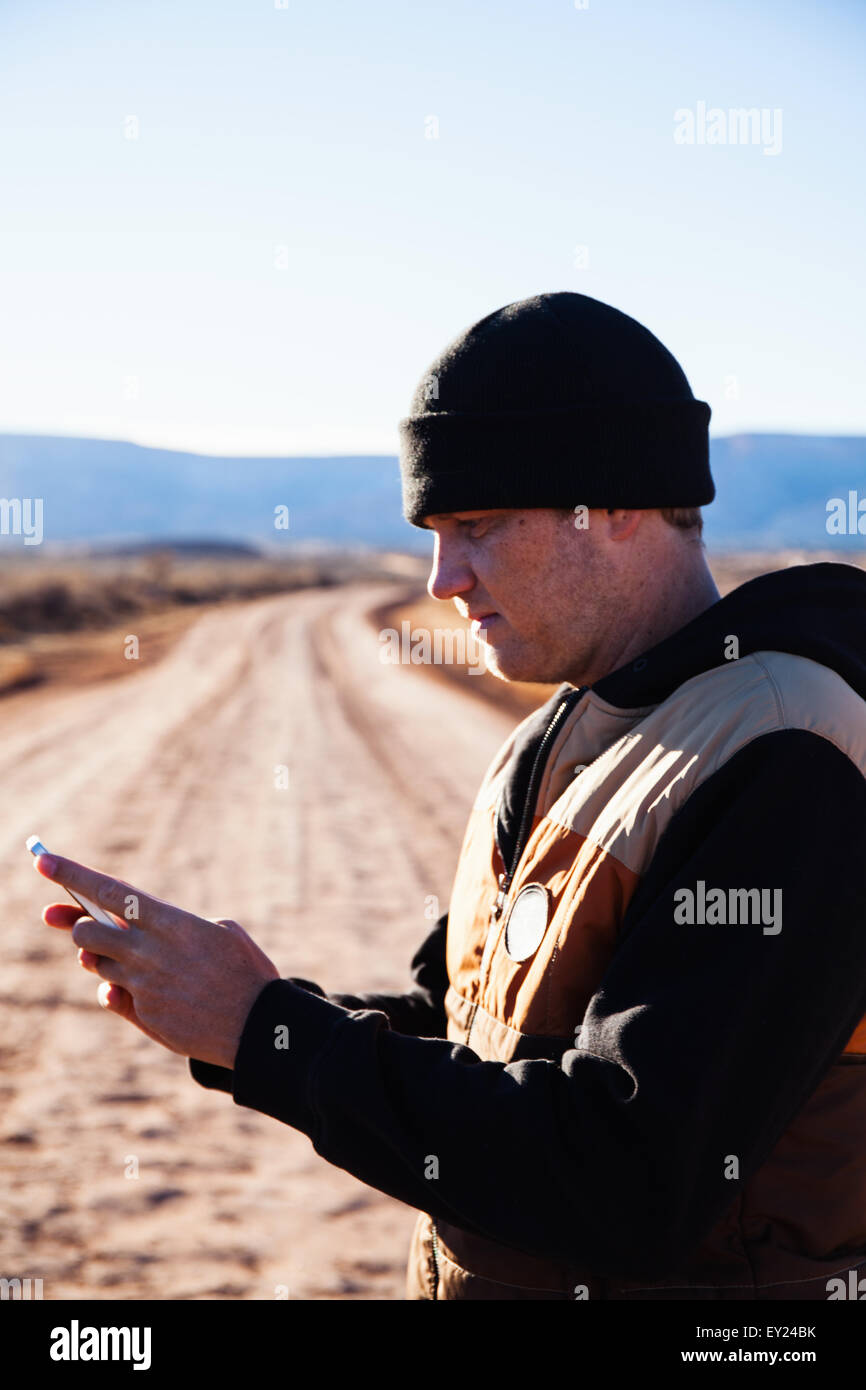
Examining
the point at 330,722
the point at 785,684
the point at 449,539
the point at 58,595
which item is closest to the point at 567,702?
the point at 449,539

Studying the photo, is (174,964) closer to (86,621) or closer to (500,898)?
(500,898)

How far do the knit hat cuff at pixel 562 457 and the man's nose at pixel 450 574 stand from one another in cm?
7

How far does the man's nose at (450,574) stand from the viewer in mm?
1688

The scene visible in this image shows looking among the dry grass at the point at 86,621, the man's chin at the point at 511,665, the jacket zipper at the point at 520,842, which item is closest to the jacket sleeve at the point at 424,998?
the jacket zipper at the point at 520,842

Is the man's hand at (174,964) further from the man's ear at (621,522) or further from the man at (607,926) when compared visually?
the man's ear at (621,522)

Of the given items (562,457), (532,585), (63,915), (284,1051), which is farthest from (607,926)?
(63,915)

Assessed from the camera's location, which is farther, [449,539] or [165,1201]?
[165,1201]

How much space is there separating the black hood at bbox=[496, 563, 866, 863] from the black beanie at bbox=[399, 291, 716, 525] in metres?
0.21

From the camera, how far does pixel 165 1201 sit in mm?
4117

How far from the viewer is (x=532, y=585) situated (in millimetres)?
1641

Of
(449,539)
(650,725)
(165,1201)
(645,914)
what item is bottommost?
(165,1201)
